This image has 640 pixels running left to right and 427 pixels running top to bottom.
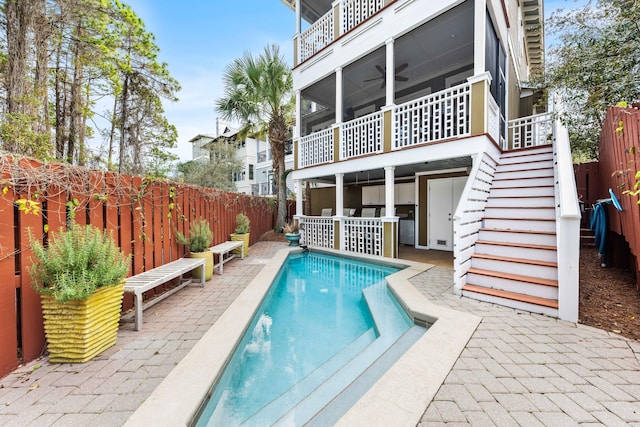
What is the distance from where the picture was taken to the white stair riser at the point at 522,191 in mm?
4852

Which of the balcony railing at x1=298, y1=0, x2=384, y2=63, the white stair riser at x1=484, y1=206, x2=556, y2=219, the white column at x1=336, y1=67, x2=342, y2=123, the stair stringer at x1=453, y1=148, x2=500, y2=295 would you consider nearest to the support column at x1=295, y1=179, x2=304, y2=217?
the white column at x1=336, y1=67, x2=342, y2=123

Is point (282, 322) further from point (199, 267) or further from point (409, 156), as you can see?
point (409, 156)

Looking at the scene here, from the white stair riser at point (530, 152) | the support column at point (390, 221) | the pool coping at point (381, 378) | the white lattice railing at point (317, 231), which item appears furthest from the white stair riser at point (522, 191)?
the white lattice railing at point (317, 231)

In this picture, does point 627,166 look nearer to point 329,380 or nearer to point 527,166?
point 527,166

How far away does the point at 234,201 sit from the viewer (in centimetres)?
841

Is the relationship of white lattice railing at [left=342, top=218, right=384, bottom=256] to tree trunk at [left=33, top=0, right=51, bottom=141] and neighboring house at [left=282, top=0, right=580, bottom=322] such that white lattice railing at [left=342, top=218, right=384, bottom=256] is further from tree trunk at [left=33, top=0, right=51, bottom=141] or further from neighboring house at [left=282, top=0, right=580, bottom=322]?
tree trunk at [left=33, top=0, right=51, bottom=141]

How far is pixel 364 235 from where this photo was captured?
7.71 metres

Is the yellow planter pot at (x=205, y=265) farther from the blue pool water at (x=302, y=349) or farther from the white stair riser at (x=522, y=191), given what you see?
the white stair riser at (x=522, y=191)

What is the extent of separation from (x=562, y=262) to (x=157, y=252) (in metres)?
5.78

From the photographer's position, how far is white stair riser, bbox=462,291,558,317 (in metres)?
3.30

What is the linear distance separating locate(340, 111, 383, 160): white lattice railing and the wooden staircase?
10.4ft

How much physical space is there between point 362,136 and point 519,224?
459cm

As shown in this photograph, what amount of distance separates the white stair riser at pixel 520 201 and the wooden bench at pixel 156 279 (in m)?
5.74

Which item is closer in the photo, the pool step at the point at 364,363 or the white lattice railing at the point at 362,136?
the pool step at the point at 364,363
